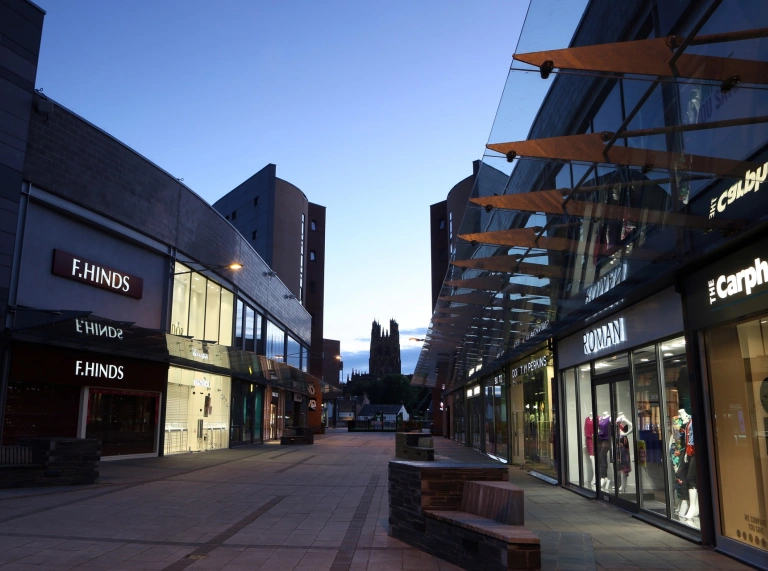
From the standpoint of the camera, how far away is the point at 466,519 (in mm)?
6059

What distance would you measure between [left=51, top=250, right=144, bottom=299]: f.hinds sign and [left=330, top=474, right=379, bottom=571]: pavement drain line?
32.6ft

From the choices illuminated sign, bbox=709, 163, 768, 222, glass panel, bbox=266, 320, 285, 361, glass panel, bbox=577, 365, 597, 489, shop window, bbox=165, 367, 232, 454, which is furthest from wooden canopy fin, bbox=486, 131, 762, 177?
glass panel, bbox=266, 320, 285, 361

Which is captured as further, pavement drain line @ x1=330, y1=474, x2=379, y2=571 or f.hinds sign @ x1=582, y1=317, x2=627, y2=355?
f.hinds sign @ x1=582, y1=317, x2=627, y2=355

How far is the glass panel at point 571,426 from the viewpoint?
485 inches

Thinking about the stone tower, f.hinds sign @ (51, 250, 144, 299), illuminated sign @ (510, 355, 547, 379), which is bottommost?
illuminated sign @ (510, 355, 547, 379)

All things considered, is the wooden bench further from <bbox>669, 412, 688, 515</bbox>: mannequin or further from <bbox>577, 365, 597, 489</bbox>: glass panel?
<bbox>577, 365, 597, 489</bbox>: glass panel

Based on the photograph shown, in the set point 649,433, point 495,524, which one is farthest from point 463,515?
point 649,433

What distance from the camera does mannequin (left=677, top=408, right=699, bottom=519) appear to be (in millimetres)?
7352

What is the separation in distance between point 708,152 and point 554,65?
1920 mm

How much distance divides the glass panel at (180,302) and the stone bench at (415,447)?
8.68 m

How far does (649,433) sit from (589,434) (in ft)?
9.24

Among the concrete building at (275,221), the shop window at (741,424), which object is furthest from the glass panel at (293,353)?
the shop window at (741,424)

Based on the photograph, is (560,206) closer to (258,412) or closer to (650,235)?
(650,235)

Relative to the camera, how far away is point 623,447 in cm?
972
